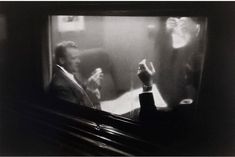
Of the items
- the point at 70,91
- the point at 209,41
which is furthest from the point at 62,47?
the point at 209,41

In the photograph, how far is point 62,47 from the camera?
156cm

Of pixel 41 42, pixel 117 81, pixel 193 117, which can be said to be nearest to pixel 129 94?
pixel 117 81

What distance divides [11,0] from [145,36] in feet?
2.45

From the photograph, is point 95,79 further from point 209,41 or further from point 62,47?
point 209,41

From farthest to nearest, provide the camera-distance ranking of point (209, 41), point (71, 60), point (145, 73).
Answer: point (71, 60) → point (145, 73) → point (209, 41)

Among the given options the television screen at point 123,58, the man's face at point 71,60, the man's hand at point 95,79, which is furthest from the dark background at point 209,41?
the man's hand at point 95,79

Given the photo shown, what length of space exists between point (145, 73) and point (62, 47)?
1.41 feet

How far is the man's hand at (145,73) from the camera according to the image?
141cm

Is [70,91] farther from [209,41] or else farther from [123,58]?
[209,41]

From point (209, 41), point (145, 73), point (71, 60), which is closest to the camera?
point (209, 41)

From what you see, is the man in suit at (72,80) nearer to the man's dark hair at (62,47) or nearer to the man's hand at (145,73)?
the man's dark hair at (62,47)

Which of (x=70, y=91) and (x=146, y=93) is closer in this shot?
(x=146, y=93)

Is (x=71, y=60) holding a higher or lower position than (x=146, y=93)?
higher

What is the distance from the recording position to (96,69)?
1497 mm
